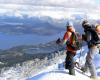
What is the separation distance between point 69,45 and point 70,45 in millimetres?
45

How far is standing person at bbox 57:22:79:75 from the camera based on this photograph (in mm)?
20109

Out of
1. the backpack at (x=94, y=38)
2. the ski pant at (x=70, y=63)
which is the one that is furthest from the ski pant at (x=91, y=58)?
the ski pant at (x=70, y=63)

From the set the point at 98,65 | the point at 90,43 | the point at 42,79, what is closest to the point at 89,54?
the point at 90,43

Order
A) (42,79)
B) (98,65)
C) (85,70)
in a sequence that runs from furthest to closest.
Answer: (98,65)
(85,70)
(42,79)

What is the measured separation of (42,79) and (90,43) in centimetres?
270

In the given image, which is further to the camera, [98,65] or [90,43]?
[98,65]

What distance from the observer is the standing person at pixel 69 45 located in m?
20.1

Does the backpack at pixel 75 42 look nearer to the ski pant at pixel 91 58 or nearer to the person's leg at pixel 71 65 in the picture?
the person's leg at pixel 71 65

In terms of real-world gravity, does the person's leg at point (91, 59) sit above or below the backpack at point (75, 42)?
below

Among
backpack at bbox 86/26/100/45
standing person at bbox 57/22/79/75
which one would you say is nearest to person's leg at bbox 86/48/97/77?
backpack at bbox 86/26/100/45

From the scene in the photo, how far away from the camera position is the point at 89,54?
2116 cm

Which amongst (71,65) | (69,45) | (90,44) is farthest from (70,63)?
(90,44)

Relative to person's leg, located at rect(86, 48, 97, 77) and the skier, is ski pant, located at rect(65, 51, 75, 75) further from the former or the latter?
person's leg, located at rect(86, 48, 97, 77)

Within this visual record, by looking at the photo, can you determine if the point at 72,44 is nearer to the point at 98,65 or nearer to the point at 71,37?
the point at 71,37
